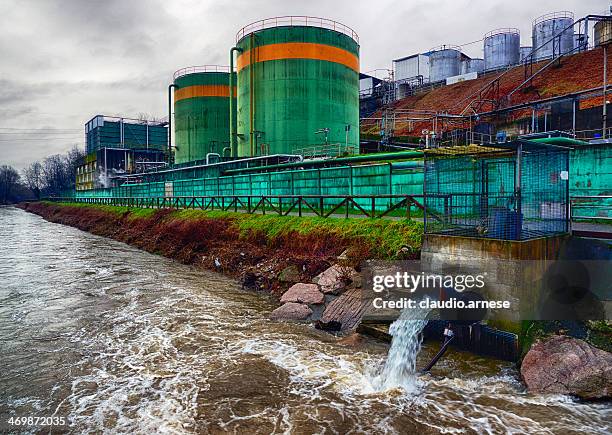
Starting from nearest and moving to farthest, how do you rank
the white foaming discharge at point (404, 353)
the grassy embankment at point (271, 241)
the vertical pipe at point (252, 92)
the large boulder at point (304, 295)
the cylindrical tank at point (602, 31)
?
the white foaming discharge at point (404, 353), the large boulder at point (304, 295), the grassy embankment at point (271, 241), the vertical pipe at point (252, 92), the cylindrical tank at point (602, 31)

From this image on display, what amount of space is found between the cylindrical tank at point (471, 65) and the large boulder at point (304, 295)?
3024 inches

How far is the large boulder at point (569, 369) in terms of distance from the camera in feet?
23.2

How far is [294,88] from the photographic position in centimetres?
3759

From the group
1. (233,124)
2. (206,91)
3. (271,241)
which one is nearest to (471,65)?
(206,91)

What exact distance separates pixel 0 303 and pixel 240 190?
2048cm

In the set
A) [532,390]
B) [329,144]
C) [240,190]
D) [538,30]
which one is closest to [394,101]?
[538,30]

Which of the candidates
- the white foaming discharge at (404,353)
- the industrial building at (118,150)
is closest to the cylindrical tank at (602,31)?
the white foaming discharge at (404,353)

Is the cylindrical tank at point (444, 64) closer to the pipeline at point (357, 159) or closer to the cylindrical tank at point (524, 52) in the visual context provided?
the cylindrical tank at point (524, 52)

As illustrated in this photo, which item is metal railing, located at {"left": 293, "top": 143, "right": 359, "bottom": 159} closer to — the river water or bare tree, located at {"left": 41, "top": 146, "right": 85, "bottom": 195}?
the river water

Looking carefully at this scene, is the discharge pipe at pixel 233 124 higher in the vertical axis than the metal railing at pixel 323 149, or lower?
higher

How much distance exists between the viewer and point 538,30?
66.5 metres

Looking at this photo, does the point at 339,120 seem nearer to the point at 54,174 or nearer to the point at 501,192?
the point at 501,192

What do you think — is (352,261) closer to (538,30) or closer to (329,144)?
(329,144)

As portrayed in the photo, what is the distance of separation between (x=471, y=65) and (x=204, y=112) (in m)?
51.5
